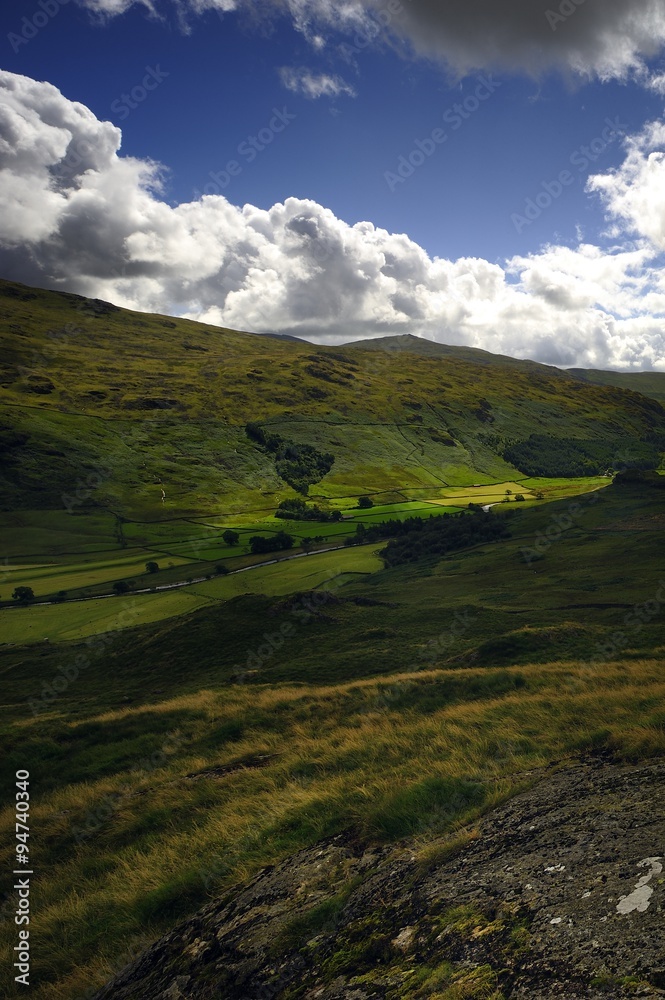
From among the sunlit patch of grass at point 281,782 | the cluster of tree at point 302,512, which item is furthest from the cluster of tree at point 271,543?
the sunlit patch of grass at point 281,782

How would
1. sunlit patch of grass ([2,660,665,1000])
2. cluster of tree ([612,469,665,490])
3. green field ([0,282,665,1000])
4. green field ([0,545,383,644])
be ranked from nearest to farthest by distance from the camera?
1. sunlit patch of grass ([2,660,665,1000])
2. green field ([0,282,665,1000])
3. green field ([0,545,383,644])
4. cluster of tree ([612,469,665,490])

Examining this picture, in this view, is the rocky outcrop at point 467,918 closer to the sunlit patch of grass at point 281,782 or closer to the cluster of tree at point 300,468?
the sunlit patch of grass at point 281,782

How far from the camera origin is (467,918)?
6.63 m

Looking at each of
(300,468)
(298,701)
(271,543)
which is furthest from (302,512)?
(298,701)

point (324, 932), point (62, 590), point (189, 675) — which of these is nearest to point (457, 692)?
point (324, 932)

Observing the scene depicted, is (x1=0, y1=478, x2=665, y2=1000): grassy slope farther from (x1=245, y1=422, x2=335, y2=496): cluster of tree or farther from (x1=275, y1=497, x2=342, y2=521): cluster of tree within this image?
(x1=245, y1=422, x2=335, y2=496): cluster of tree

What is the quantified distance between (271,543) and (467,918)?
10227cm

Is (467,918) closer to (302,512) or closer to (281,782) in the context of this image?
(281,782)

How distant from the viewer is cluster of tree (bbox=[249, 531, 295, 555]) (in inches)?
4181

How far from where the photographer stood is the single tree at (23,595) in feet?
277

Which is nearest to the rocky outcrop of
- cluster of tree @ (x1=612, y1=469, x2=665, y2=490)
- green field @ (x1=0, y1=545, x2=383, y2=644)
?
green field @ (x1=0, y1=545, x2=383, y2=644)

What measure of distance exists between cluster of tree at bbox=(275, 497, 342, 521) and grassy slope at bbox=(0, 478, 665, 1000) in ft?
306

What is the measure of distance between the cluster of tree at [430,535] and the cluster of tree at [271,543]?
13077 mm

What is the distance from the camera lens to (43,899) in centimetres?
1134
